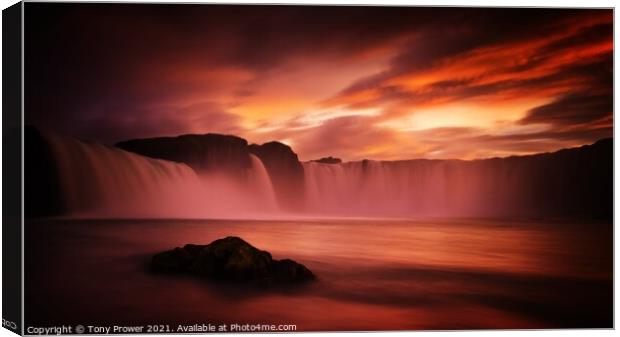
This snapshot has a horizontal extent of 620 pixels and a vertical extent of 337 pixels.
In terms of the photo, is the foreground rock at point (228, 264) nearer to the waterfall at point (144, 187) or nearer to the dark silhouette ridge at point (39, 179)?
the waterfall at point (144, 187)

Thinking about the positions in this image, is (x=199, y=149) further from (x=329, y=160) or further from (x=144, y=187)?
(x=329, y=160)

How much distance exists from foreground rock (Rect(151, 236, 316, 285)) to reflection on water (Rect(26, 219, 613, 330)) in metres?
0.07

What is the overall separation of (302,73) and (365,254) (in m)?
1.50

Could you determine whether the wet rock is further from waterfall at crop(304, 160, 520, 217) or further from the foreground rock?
the foreground rock

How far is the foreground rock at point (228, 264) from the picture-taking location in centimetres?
653

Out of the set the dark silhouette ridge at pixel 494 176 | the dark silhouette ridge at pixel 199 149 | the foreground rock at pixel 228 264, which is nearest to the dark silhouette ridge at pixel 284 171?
the dark silhouette ridge at pixel 494 176

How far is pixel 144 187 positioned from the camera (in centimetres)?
664

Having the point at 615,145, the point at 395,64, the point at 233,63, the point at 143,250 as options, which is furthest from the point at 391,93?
the point at 143,250

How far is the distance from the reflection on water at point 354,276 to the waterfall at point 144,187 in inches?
4.4

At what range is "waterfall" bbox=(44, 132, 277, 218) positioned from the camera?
21.5 feet

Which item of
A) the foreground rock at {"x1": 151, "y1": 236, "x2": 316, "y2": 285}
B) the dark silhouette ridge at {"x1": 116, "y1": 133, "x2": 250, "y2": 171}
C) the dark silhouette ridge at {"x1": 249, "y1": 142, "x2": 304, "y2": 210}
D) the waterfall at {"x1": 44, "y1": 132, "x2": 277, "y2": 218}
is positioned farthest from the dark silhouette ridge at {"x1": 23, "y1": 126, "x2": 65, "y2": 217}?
the dark silhouette ridge at {"x1": 249, "y1": 142, "x2": 304, "y2": 210}

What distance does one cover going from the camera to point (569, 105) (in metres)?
6.91

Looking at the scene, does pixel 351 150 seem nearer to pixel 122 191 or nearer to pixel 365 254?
pixel 365 254

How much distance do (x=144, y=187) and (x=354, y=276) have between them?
177 centimetres
